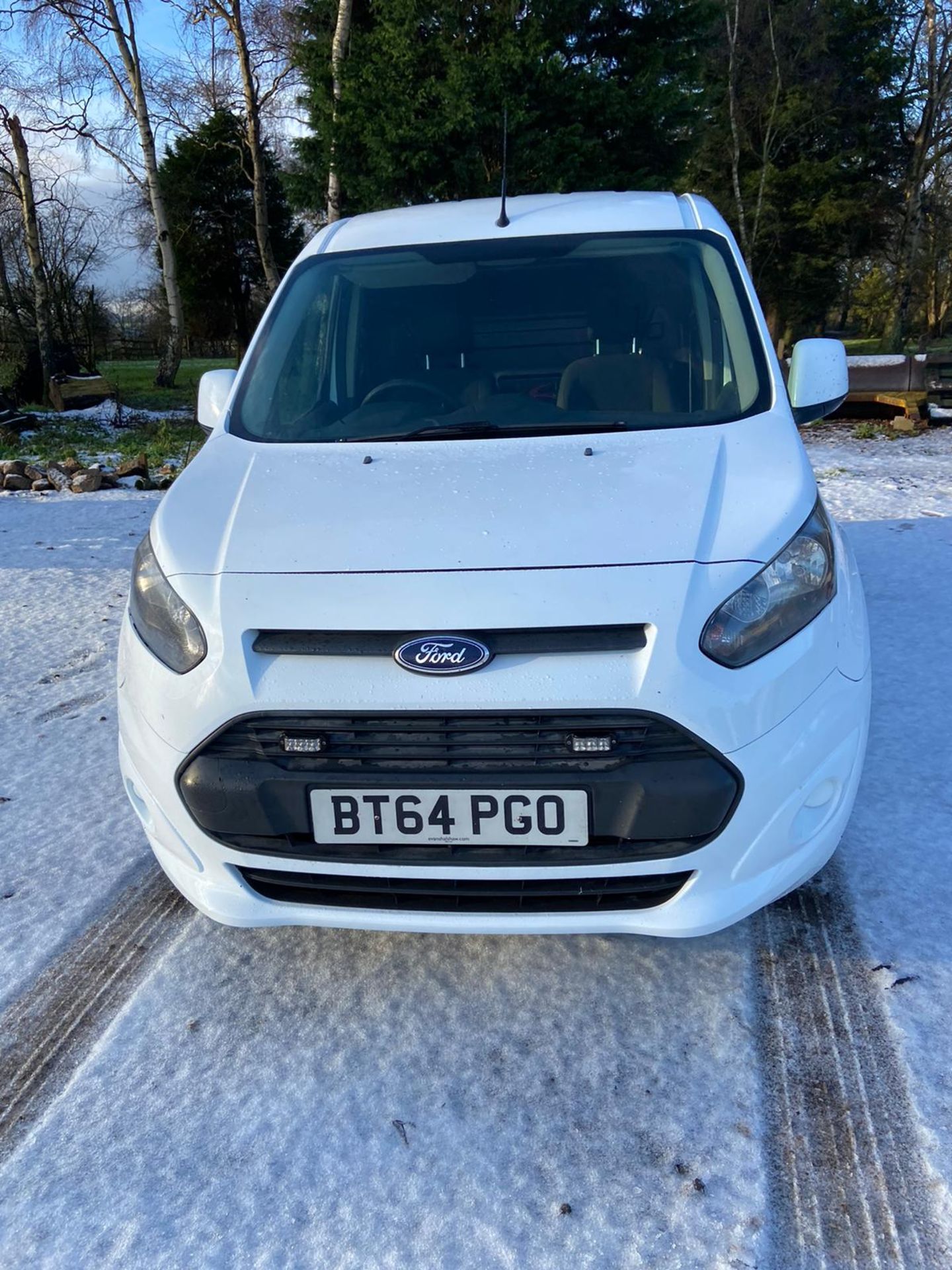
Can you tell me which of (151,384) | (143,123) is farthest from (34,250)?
(151,384)

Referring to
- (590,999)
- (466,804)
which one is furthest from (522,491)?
(590,999)

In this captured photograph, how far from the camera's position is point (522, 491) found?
2293 mm

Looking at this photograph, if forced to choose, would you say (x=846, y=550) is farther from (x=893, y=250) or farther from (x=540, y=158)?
(x=893, y=250)

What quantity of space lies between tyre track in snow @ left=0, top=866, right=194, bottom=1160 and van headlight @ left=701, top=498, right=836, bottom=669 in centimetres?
159

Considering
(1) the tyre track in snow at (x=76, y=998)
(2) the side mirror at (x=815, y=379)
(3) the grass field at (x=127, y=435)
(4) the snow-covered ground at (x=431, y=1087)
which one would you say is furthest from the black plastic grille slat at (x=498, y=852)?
(3) the grass field at (x=127, y=435)

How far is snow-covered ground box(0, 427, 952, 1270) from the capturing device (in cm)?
167

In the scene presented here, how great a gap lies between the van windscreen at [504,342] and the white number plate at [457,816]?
123 centimetres

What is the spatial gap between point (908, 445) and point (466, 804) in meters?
10.3

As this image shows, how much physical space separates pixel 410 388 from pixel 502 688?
62.2 inches

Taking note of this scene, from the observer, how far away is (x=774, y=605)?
2.01m

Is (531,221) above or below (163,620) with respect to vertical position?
above

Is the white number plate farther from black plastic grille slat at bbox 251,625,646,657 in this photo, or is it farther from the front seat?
the front seat

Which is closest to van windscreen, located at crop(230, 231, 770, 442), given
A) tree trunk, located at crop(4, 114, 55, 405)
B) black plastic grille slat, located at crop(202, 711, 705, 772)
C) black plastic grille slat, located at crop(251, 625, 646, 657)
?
black plastic grille slat, located at crop(251, 625, 646, 657)

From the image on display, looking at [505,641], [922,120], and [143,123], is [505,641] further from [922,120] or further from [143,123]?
[922,120]
